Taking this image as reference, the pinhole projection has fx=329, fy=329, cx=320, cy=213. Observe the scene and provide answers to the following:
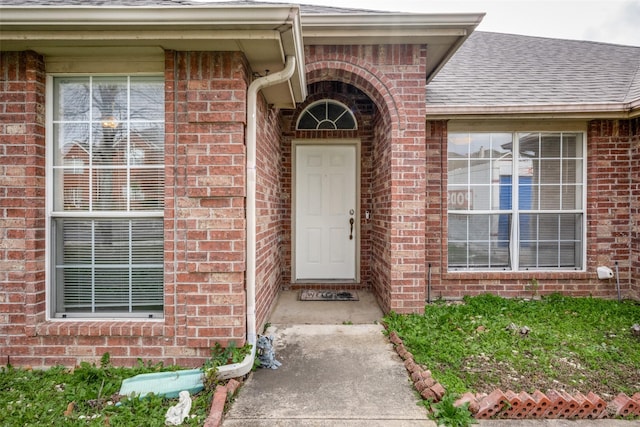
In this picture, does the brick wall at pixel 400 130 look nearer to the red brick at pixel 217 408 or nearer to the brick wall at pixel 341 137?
the brick wall at pixel 341 137

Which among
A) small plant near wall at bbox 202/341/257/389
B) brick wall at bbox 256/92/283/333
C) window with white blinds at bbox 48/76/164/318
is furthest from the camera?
brick wall at bbox 256/92/283/333

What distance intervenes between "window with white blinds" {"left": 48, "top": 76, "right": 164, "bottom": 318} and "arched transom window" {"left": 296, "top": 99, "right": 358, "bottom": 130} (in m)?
2.50

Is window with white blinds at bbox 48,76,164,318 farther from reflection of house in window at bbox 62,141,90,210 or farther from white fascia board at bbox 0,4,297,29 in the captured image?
white fascia board at bbox 0,4,297,29

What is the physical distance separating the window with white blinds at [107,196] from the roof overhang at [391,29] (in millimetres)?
1770

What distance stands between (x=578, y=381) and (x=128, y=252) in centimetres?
375

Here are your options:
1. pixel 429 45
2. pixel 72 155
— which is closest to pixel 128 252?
pixel 72 155

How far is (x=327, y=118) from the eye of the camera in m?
4.85

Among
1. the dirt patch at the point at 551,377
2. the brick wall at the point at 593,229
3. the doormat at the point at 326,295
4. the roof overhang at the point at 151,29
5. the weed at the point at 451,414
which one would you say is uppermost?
the roof overhang at the point at 151,29

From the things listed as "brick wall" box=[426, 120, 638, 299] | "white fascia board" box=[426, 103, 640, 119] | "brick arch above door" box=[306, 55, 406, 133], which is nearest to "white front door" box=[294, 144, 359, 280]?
"brick wall" box=[426, 120, 638, 299]

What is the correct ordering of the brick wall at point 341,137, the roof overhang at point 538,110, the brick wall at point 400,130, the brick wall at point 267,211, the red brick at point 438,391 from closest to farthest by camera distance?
the red brick at point 438,391, the brick wall at point 267,211, the brick wall at point 400,130, the roof overhang at point 538,110, the brick wall at point 341,137

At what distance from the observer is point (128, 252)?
2.70m

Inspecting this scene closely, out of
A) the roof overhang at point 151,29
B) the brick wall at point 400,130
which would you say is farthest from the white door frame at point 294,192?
the roof overhang at point 151,29

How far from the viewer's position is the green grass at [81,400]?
201 centimetres

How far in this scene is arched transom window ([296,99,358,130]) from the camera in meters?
4.84
